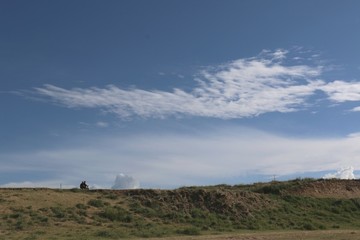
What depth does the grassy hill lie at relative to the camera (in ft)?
117

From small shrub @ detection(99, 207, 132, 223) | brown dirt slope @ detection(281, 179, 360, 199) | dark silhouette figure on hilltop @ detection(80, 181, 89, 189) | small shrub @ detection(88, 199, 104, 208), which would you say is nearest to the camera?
small shrub @ detection(99, 207, 132, 223)

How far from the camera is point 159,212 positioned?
42.3 meters

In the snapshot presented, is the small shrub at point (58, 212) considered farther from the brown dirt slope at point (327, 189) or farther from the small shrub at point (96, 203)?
the brown dirt slope at point (327, 189)

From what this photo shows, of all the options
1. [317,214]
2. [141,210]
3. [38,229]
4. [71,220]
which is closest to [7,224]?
[38,229]

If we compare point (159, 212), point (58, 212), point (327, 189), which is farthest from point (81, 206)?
point (327, 189)

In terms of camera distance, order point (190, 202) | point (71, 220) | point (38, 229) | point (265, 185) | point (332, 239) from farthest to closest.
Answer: point (265, 185), point (190, 202), point (71, 220), point (38, 229), point (332, 239)

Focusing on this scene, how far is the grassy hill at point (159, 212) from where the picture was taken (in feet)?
117

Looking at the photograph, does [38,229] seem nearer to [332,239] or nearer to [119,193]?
[119,193]

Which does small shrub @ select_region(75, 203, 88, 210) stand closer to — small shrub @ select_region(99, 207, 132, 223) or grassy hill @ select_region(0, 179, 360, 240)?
grassy hill @ select_region(0, 179, 360, 240)

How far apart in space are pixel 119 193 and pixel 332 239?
2179 centimetres

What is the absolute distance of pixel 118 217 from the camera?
39.8 metres

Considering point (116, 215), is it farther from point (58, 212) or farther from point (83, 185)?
point (83, 185)

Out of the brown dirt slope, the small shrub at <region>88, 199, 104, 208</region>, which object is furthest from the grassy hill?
the brown dirt slope

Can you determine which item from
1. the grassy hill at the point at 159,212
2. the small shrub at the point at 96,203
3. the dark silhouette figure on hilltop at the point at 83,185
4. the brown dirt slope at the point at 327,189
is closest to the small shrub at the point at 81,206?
the grassy hill at the point at 159,212
